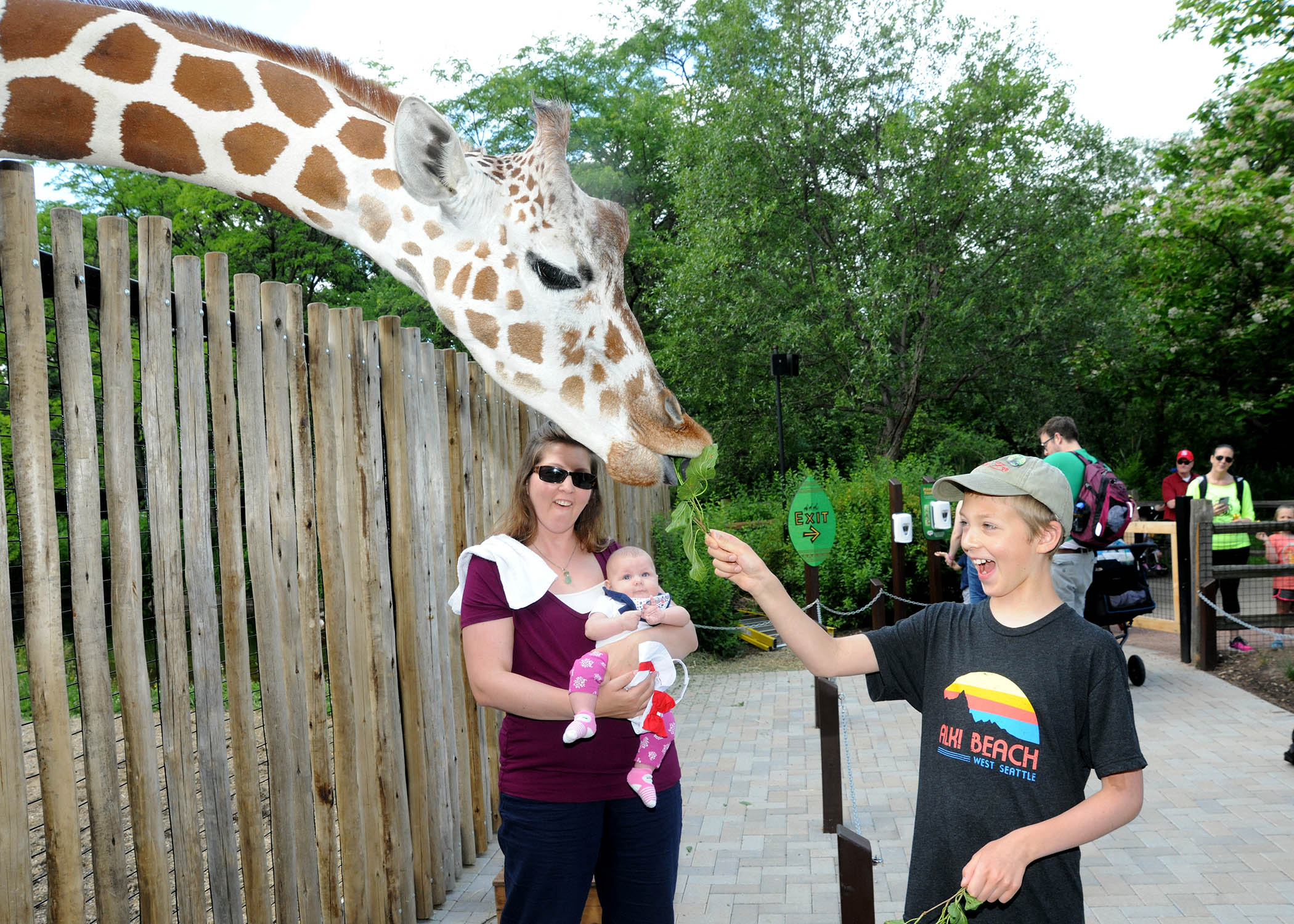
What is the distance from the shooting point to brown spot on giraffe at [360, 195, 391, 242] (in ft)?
9.75

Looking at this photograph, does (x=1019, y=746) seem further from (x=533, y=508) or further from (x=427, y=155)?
(x=427, y=155)

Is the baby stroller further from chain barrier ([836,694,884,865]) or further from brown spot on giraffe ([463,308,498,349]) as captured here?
brown spot on giraffe ([463,308,498,349])

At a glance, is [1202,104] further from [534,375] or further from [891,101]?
[534,375]

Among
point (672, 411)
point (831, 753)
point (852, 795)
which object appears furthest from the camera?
point (852, 795)

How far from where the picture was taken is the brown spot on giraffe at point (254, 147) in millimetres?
2863

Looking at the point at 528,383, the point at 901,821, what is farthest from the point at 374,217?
the point at 901,821

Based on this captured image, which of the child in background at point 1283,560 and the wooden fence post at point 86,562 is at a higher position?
the wooden fence post at point 86,562

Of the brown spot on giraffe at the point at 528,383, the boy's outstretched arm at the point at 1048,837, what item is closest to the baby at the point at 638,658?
the brown spot on giraffe at the point at 528,383

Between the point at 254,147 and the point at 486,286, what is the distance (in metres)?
0.80

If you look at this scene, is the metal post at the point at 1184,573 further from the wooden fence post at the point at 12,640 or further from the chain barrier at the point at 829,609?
the wooden fence post at the point at 12,640

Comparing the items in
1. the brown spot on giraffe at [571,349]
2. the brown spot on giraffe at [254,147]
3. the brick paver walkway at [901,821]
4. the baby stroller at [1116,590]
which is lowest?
the brick paver walkway at [901,821]

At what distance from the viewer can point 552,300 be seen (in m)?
3.05

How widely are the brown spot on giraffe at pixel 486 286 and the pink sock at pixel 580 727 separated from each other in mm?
1337

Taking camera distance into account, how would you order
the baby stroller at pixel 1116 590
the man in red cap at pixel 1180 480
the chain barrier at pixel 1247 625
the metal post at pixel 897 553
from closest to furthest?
1. the baby stroller at pixel 1116 590
2. the chain barrier at pixel 1247 625
3. the metal post at pixel 897 553
4. the man in red cap at pixel 1180 480
